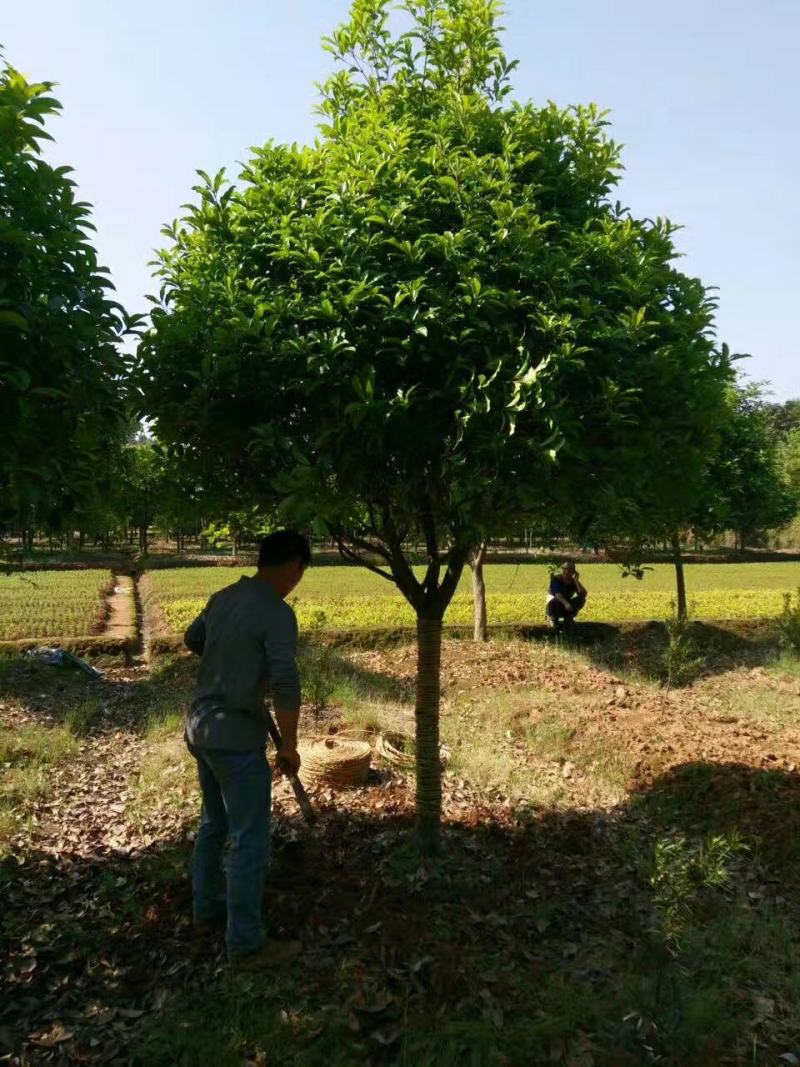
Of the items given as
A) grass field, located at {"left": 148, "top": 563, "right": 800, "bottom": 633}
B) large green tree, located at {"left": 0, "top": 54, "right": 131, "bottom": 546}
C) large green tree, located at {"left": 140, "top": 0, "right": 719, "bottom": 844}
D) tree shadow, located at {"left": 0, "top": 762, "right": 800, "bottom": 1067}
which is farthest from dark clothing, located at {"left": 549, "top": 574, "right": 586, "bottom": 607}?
large green tree, located at {"left": 0, "top": 54, "right": 131, "bottom": 546}

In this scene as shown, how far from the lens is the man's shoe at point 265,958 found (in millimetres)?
3691

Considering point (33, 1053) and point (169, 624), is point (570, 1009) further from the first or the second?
point (169, 624)

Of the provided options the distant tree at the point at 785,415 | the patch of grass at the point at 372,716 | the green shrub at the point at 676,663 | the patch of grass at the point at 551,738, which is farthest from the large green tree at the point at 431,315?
the distant tree at the point at 785,415

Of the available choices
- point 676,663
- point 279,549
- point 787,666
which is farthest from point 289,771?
point 787,666

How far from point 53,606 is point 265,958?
19.1m

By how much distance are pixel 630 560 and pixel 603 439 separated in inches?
71.7

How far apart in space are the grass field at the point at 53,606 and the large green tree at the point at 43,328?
872cm

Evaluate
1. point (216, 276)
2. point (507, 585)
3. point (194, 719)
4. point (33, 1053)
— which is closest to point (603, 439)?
point (216, 276)

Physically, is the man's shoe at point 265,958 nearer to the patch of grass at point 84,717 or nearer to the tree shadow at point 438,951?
the tree shadow at point 438,951

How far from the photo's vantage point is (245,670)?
3.71 meters

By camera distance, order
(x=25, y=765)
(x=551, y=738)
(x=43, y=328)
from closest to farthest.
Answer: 1. (x=43, y=328)
2. (x=25, y=765)
3. (x=551, y=738)

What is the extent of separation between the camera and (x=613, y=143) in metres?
4.42

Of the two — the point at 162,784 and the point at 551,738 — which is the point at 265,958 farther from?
the point at 551,738

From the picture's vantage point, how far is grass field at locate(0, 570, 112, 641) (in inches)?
643
